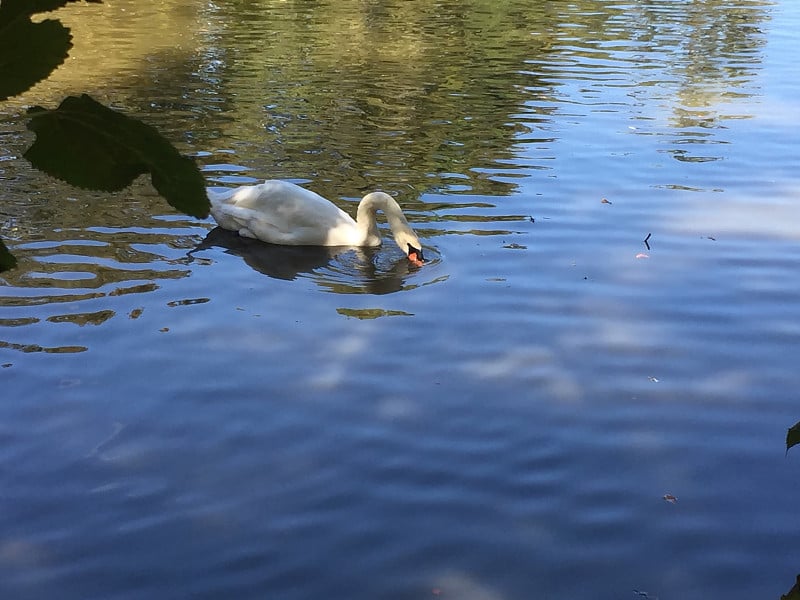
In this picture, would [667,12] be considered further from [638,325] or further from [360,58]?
[638,325]

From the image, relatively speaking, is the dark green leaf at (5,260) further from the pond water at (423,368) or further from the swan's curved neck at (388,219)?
the swan's curved neck at (388,219)

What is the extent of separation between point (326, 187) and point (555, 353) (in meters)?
4.30

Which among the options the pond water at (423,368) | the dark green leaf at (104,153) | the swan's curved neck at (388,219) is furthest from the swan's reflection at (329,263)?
the dark green leaf at (104,153)

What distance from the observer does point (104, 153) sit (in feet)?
5.10

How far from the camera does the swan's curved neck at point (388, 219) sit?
8.96 m

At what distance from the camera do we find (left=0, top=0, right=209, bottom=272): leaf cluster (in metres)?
1.49

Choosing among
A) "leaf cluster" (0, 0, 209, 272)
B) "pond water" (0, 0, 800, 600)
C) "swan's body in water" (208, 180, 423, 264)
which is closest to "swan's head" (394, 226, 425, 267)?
"pond water" (0, 0, 800, 600)

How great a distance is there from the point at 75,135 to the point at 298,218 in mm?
7849

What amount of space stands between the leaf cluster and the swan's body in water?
7.65 metres

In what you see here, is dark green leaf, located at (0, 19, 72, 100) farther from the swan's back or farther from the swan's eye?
the swan's back

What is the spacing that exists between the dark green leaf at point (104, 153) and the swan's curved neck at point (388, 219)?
24.1 feet

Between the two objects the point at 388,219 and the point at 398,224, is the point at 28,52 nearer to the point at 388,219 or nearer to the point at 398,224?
the point at 398,224

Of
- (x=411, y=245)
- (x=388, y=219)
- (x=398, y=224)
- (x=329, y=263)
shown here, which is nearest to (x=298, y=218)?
(x=329, y=263)

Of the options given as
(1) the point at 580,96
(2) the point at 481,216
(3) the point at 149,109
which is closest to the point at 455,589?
(2) the point at 481,216
